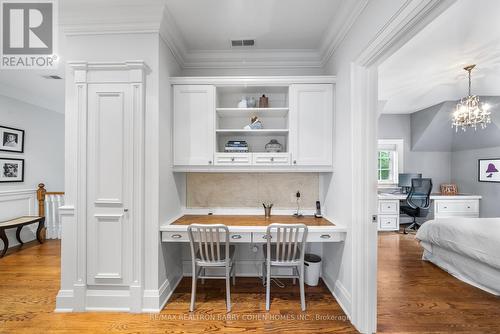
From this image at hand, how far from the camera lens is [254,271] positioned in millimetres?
2941

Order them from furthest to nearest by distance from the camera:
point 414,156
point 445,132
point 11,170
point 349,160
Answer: point 414,156
point 445,132
point 11,170
point 349,160

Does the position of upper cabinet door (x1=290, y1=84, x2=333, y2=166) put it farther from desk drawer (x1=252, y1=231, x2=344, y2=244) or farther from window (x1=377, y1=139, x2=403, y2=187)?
window (x1=377, y1=139, x2=403, y2=187)

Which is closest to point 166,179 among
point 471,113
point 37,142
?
point 37,142

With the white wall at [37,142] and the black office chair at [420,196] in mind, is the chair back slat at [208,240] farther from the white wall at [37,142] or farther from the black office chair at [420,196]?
the black office chair at [420,196]

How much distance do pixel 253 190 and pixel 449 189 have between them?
17.1 ft

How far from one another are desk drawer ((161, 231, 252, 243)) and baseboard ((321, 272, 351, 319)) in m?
1.05

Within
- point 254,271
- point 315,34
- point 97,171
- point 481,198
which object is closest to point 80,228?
point 97,171

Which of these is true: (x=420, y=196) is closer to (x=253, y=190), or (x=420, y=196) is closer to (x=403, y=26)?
(x=253, y=190)

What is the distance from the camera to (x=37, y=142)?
175 inches

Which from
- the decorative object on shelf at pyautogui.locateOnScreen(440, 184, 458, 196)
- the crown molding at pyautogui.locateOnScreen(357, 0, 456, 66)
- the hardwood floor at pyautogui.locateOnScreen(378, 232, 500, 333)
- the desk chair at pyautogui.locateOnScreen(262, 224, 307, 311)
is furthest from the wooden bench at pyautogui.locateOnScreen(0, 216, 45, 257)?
the decorative object on shelf at pyautogui.locateOnScreen(440, 184, 458, 196)

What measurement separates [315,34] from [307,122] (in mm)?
985

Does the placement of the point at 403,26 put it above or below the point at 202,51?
below

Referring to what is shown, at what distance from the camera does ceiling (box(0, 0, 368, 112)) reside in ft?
6.92

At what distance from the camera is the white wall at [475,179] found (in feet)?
15.6
